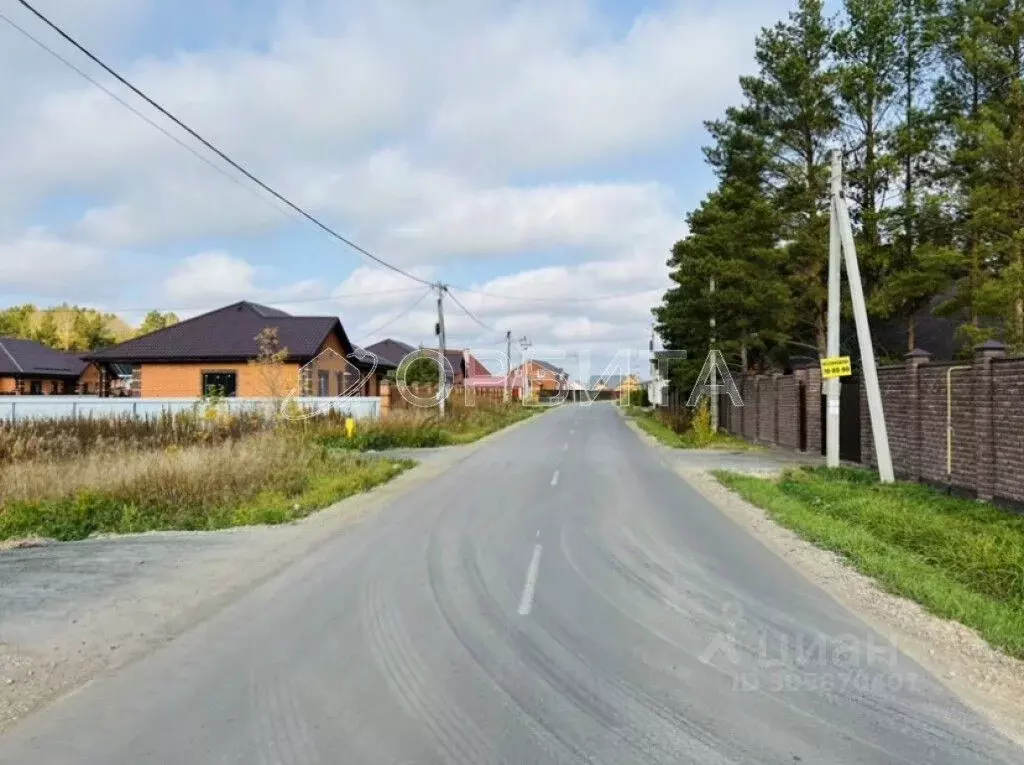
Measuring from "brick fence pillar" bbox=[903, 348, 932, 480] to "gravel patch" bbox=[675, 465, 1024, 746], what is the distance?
6.08 meters

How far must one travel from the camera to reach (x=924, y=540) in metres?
9.52

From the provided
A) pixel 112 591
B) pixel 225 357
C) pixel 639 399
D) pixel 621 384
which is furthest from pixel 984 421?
pixel 621 384

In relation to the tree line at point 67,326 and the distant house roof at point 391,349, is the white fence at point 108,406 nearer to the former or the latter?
the distant house roof at point 391,349

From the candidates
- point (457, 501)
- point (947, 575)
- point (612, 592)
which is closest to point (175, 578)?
point (612, 592)

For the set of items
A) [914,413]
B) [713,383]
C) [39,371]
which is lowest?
[914,413]

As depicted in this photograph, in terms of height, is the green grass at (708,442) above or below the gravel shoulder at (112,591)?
above

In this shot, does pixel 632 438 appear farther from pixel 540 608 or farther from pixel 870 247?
pixel 540 608

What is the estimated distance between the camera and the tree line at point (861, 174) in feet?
73.9

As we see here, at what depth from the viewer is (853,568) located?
8.55m

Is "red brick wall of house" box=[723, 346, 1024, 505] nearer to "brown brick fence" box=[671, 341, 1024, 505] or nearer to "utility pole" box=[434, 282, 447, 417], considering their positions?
"brown brick fence" box=[671, 341, 1024, 505]

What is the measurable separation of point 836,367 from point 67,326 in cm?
8632

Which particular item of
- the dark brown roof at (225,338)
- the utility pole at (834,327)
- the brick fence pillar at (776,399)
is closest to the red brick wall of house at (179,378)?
the dark brown roof at (225,338)

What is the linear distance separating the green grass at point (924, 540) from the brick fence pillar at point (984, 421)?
0.37 metres

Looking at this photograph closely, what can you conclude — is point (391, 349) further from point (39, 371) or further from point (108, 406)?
point (108, 406)
